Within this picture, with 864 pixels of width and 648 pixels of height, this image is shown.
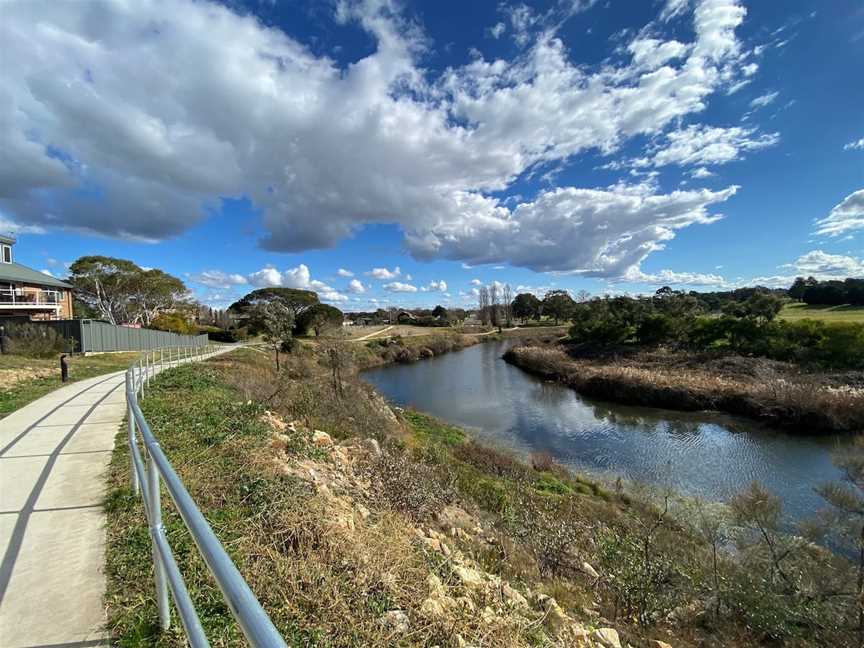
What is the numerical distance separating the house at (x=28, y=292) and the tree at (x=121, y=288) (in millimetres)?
6766

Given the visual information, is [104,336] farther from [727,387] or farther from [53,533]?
[727,387]

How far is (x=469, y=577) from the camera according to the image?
475cm

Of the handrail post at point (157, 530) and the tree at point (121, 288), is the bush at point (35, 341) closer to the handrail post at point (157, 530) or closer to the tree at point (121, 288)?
the tree at point (121, 288)

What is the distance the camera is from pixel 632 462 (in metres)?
17.0

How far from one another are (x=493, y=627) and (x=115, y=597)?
3057 mm

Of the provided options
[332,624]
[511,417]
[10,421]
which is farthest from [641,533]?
[511,417]

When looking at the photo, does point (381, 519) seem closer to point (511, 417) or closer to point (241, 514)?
point (241, 514)

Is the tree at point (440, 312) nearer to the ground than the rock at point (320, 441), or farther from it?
farther from it

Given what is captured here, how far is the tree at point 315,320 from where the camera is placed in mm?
57206

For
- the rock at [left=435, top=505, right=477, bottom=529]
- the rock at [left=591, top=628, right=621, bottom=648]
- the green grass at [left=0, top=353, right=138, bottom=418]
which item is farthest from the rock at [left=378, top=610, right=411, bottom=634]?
the green grass at [left=0, top=353, right=138, bottom=418]

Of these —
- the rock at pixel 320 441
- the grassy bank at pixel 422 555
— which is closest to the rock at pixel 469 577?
the grassy bank at pixel 422 555

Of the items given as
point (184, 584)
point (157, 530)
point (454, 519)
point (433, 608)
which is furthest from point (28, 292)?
point (184, 584)

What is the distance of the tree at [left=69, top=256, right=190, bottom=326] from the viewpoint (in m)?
40.9

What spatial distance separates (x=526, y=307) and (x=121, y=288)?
268ft
